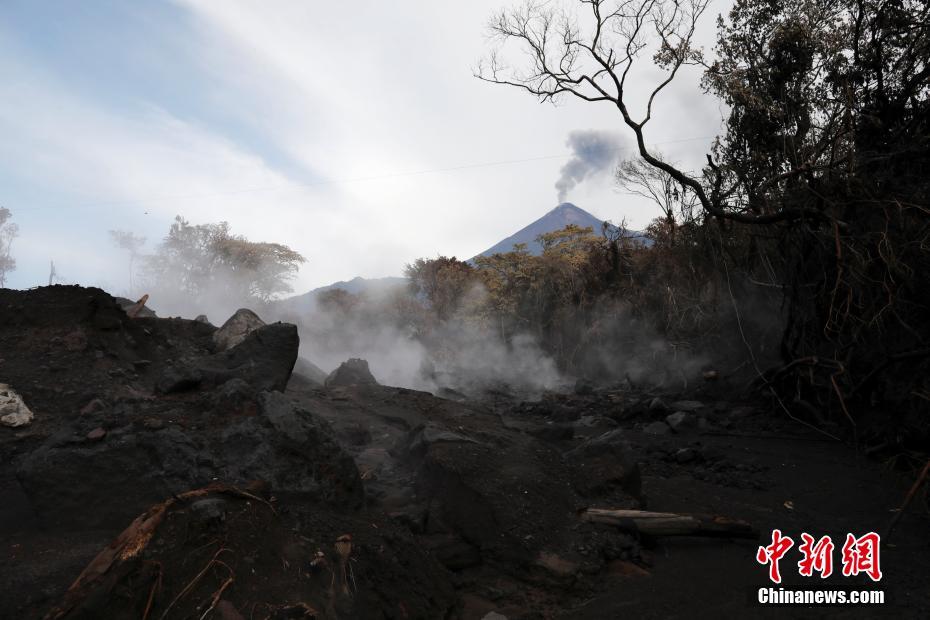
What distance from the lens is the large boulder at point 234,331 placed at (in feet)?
29.6

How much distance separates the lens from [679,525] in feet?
14.5

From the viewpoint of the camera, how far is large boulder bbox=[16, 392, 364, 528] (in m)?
3.49

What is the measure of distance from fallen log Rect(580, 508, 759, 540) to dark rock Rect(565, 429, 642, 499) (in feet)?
1.71

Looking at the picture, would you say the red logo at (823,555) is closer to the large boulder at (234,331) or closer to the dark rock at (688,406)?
the dark rock at (688,406)

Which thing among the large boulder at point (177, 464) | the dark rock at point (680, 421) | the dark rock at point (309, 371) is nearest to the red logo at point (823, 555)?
the large boulder at point (177, 464)

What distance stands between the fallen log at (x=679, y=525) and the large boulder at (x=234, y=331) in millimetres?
6695

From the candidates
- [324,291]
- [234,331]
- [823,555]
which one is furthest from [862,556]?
[324,291]

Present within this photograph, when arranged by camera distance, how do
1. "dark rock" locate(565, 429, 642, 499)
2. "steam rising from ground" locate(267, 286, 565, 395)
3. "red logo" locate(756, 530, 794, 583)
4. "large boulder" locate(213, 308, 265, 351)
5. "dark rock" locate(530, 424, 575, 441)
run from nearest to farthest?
"red logo" locate(756, 530, 794, 583), "dark rock" locate(565, 429, 642, 499), "dark rock" locate(530, 424, 575, 441), "large boulder" locate(213, 308, 265, 351), "steam rising from ground" locate(267, 286, 565, 395)

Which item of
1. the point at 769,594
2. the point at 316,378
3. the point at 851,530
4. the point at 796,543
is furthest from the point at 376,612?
the point at 316,378

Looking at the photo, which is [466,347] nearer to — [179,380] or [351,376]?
[351,376]

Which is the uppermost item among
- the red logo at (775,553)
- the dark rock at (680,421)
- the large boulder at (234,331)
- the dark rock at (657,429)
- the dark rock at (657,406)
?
the large boulder at (234,331)

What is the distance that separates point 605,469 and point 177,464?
3.77m

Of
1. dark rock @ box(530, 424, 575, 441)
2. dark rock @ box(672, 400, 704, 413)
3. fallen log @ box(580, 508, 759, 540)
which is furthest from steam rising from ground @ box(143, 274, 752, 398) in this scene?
fallen log @ box(580, 508, 759, 540)

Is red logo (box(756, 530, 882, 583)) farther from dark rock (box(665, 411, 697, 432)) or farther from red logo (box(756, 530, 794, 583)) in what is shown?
dark rock (box(665, 411, 697, 432))
